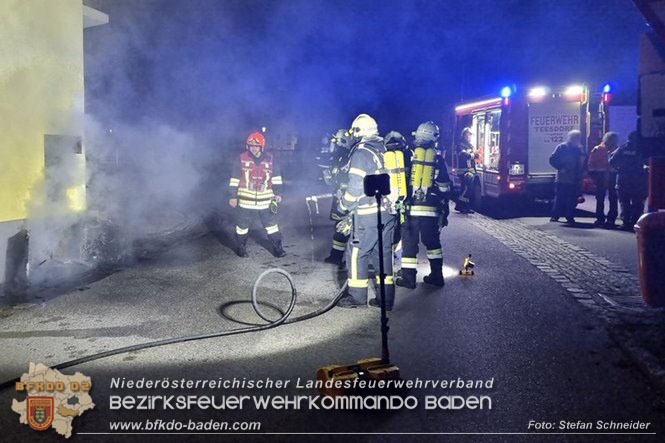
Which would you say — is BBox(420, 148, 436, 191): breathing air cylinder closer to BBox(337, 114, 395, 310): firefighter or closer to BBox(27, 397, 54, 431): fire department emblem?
BBox(337, 114, 395, 310): firefighter

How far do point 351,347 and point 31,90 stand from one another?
5.35 m

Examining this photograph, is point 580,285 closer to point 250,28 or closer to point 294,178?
point 250,28

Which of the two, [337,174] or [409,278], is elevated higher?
[337,174]

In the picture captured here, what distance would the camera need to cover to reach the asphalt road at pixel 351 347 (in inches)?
147

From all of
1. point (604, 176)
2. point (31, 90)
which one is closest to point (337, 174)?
point (31, 90)

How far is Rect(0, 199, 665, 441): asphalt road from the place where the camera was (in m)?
3.72

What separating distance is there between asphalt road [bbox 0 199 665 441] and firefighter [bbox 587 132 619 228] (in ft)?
16.5

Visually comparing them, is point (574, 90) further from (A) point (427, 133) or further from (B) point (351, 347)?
(B) point (351, 347)

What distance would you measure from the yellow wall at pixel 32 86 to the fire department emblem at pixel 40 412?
158 inches

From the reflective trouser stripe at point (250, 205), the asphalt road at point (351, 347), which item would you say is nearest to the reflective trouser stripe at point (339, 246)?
the asphalt road at point (351, 347)

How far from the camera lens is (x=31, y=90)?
7.41m

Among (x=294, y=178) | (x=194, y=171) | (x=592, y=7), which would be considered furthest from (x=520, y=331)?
(x=592, y=7)

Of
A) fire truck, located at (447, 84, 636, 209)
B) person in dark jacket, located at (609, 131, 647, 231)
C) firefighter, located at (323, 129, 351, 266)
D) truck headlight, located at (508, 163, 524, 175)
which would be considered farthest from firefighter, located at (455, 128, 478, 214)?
firefighter, located at (323, 129, 351, 266)

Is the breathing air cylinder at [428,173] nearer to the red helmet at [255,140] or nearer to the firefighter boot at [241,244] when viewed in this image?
the red helmet at [255,140]
